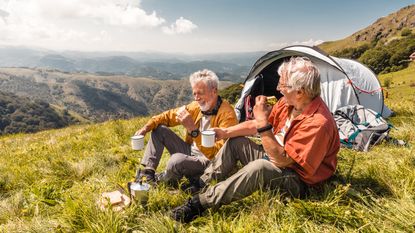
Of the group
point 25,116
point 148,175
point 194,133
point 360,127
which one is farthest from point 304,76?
point 25,116

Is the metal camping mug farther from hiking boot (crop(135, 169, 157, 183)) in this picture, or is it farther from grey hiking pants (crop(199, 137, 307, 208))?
hiking boot (crop(135, 169, 157, 183))

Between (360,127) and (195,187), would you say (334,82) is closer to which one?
(360,127)

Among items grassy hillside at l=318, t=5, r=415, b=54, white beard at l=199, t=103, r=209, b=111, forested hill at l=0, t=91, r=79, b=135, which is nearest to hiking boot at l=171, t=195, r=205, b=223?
white beard at l=199, t=103, r=209, b=111

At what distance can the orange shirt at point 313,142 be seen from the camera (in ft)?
10.5

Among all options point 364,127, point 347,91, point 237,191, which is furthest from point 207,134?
point 347,91

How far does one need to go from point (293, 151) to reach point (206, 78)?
2.24 meters

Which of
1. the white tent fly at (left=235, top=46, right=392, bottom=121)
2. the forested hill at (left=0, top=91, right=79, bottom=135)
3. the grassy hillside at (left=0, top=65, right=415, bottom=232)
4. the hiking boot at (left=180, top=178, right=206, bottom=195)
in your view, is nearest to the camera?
the grassy hillside at (left=0, top=65, right=415, bottom=232)

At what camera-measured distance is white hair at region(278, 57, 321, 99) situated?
11.0 ft

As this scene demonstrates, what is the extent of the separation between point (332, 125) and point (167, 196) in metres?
2.48

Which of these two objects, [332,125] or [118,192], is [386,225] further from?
[118,192]

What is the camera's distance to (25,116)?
7087 inches

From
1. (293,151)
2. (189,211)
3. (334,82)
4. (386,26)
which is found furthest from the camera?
(386,26)

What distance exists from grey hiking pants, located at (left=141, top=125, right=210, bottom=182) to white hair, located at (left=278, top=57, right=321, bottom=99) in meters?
2.08

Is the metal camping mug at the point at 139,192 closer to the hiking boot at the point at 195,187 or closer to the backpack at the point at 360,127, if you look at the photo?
the hiking boot at the point at 195,187
